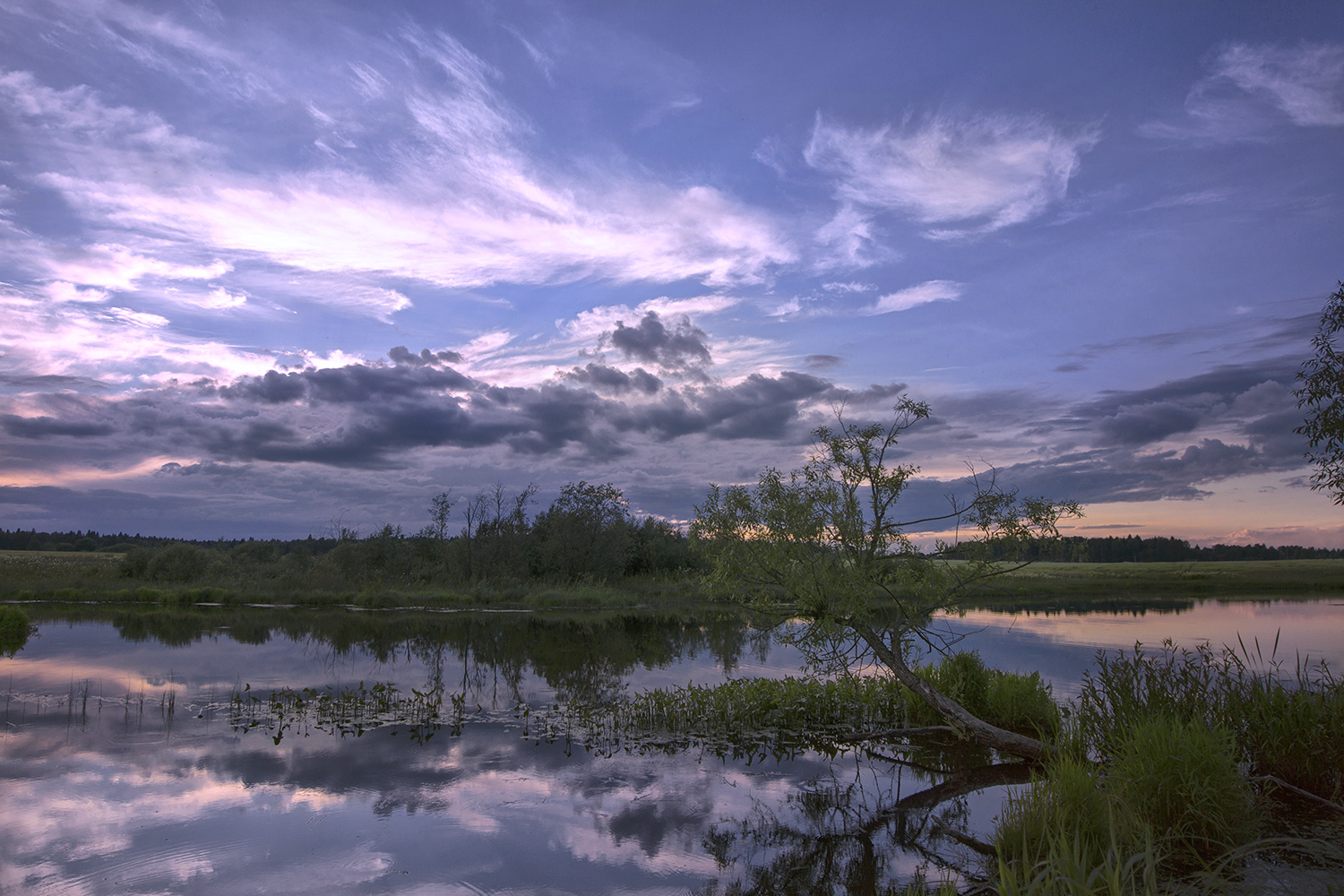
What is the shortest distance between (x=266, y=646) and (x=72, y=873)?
61.7ft

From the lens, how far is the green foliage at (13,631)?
23.4 m

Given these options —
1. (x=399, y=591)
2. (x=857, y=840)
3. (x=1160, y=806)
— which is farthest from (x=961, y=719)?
(x=399, y=591)

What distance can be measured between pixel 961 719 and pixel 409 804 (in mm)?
8626

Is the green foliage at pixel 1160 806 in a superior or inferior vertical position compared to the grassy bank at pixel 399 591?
superior

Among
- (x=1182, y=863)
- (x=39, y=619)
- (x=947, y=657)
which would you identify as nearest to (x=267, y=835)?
(x=1182, y=863)

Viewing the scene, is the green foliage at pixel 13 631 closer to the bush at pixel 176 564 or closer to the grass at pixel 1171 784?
the bush at pixel 176 564

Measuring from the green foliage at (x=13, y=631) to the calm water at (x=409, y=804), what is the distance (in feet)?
15.1

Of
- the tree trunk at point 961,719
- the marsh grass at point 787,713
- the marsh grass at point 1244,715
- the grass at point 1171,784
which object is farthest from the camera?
the marsh grass at point 787,713

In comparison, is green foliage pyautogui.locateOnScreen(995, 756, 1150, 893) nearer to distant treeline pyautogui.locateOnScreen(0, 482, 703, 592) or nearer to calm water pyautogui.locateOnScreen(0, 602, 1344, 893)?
calm water pyautogui.locateOnScreen(0, 602, 1344, 893)

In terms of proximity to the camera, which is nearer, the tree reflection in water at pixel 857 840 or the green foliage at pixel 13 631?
the tree reflection in water at pixel 857 840

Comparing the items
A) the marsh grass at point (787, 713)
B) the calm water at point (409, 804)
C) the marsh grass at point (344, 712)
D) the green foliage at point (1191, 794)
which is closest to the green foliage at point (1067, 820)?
the green foliage at point (1191, 794)

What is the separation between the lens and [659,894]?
7719mm

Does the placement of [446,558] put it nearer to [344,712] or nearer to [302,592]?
[302,592]

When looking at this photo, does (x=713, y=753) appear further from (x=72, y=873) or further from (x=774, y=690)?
(x=72, y=873)
